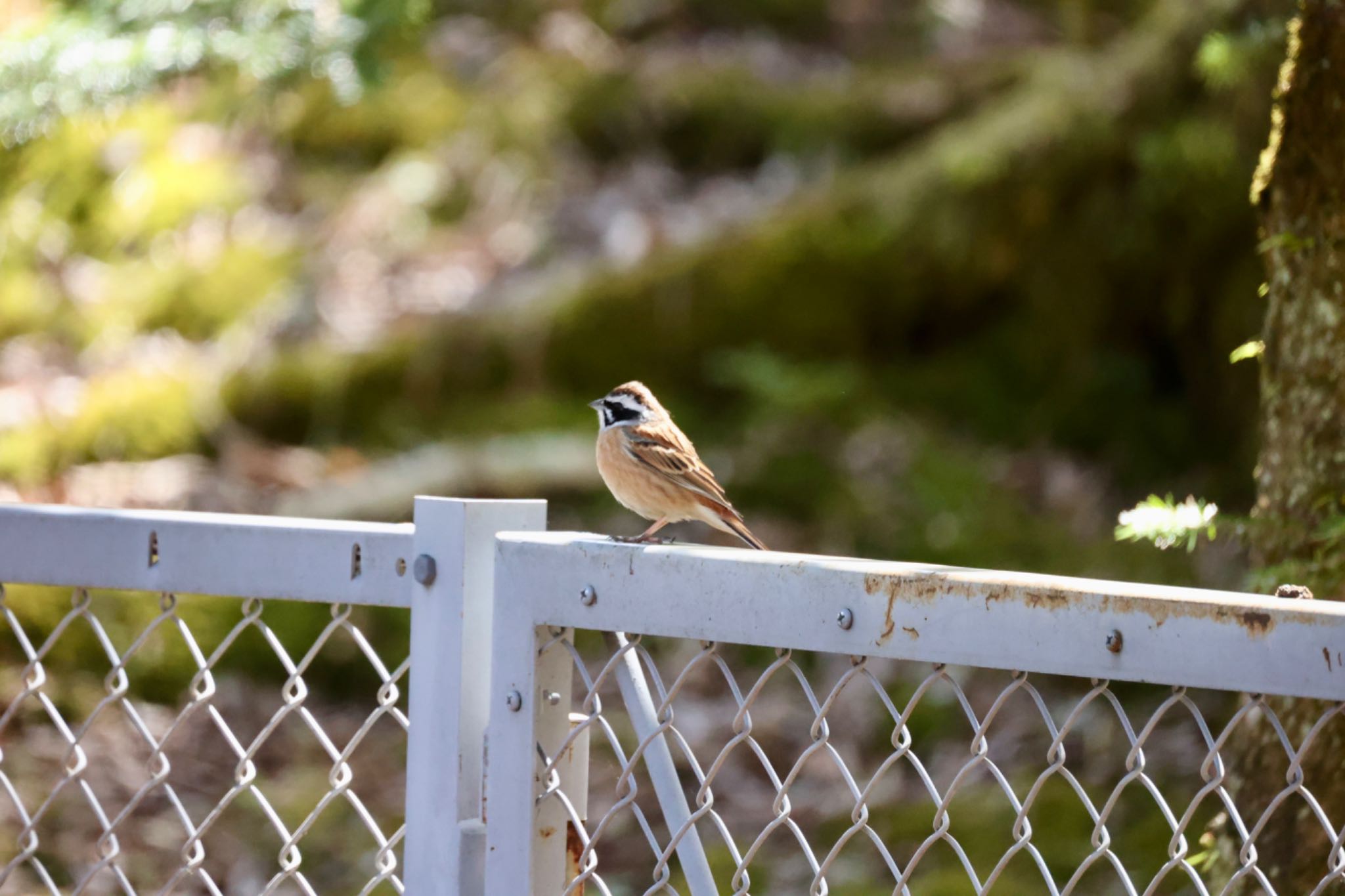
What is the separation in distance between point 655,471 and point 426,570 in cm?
189

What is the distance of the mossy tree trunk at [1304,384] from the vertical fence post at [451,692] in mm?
1391

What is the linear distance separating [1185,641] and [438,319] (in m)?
5.83

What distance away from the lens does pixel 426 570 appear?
1.70m

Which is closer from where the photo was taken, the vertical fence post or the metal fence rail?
the metal fence rail

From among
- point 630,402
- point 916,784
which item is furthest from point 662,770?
point 916,784

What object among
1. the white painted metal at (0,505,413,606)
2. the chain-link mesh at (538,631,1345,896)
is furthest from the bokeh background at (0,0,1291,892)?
the white painted metal at (0,505,413,606)

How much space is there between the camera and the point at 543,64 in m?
9.07

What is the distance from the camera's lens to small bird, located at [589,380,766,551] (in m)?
3.55

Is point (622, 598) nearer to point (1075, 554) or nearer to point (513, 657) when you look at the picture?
point (513, 657)

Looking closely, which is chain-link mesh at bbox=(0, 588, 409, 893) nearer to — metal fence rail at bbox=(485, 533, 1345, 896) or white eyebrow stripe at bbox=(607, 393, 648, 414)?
white eyebrow stripe at bbox=(607, 393, 648, 414)

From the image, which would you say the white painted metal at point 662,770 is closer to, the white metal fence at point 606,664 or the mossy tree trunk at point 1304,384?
the white metal fence at point 606,664

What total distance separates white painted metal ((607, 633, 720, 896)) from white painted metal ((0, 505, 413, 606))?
11.7 inches

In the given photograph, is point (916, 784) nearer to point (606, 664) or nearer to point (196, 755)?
point (196, 755)

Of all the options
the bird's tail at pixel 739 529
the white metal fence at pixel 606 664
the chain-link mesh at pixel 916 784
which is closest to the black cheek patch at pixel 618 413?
the bird's tail at pixel 739 529
